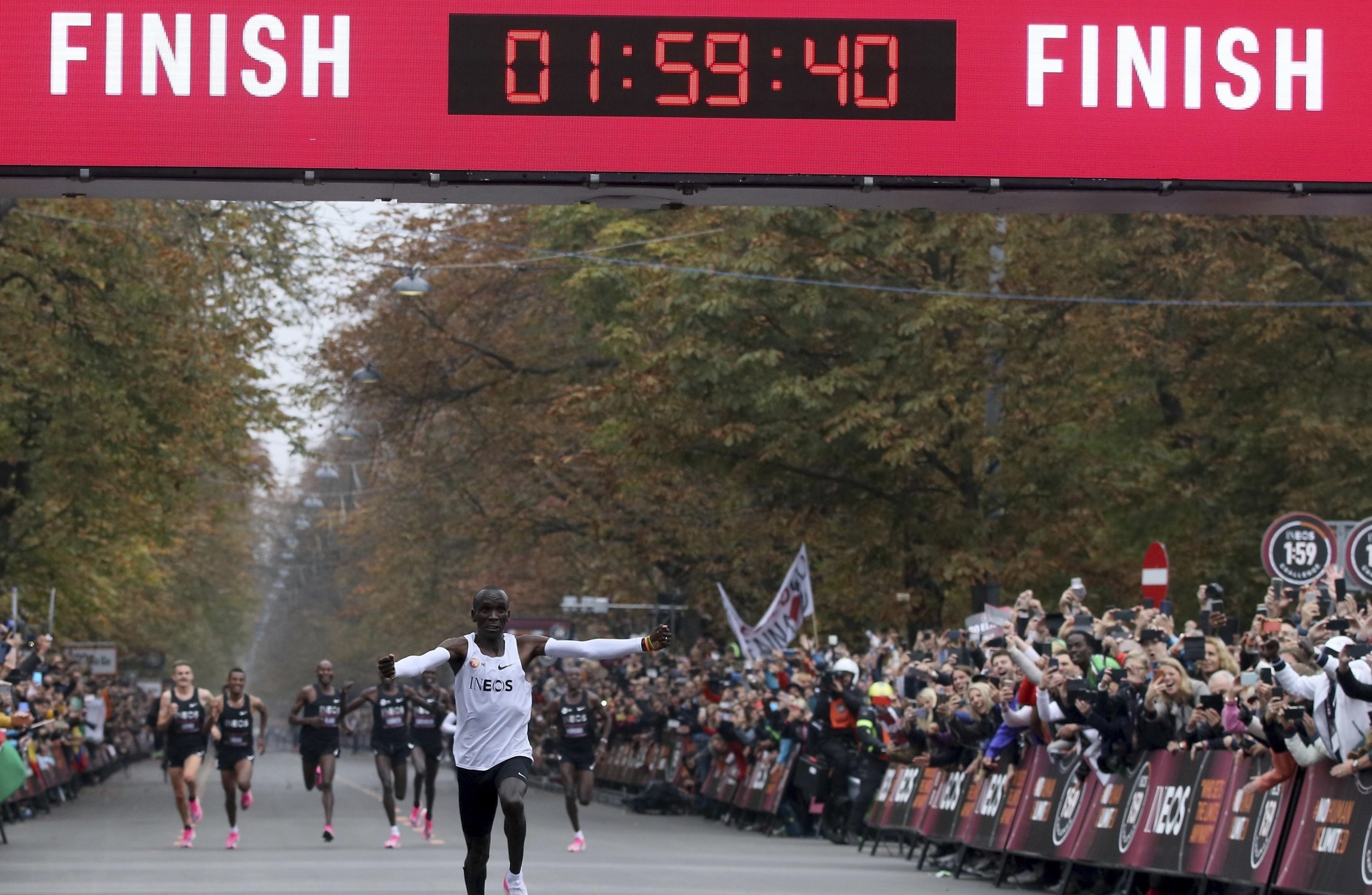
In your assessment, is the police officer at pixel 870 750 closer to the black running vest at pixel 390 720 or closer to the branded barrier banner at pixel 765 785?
the branded barrier banner at pixel 765 785

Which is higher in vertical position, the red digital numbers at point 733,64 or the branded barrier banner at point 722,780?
the red digital numbers at point 733,64

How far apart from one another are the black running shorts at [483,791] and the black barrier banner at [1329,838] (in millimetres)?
4584

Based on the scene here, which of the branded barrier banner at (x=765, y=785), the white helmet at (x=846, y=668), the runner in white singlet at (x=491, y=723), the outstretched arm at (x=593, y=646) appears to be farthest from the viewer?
the branded barrier banner at (x=765, y=785)

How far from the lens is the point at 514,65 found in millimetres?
12648

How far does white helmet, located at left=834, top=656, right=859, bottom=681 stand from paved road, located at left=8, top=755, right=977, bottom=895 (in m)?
1.91

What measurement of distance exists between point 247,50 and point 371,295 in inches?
1313

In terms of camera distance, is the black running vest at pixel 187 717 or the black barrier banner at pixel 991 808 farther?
the black running vest at pixel 187 717

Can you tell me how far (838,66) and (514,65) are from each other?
1735 millimetres

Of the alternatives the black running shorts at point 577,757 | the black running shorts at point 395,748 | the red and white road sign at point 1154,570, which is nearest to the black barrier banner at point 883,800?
the black running shorts at point 577,757

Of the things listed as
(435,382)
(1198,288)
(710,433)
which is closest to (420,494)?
(435,382)

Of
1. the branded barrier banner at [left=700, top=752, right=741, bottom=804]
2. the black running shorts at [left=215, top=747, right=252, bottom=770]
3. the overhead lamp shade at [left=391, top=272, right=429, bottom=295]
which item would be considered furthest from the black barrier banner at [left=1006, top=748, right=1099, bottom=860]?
the overhead lamp shade at [left=391, top=272, right=429, bottom=295]

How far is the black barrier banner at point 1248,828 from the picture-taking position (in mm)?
14352

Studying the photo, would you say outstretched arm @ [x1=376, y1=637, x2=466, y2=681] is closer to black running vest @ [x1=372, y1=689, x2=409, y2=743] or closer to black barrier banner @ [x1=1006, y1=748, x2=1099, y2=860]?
black barrier banner @ [x1=1006, y1=748, x2=1099, y2=860]

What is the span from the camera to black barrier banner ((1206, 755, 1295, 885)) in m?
14.4
